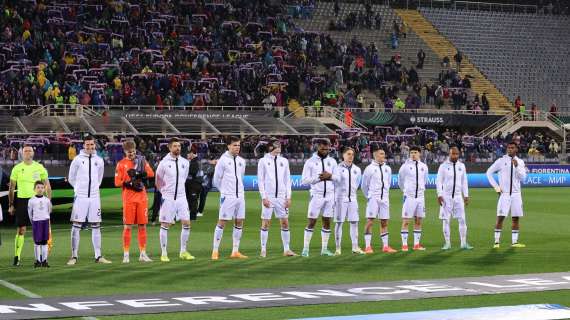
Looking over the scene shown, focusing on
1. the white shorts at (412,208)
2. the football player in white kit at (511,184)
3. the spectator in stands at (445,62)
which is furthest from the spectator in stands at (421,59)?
the white shorts at (412,208)

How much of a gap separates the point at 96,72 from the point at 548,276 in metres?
33.4

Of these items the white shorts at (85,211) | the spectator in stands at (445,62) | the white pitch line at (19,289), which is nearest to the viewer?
the white pitch line at (19,289)

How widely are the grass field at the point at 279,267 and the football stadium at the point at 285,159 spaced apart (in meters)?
0.07

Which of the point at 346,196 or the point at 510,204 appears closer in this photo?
the point at 346,196

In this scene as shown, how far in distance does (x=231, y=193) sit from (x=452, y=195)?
471 cm

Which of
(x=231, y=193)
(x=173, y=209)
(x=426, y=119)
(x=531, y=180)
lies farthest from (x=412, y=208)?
(x=426, y=119)

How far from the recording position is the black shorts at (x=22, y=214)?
54.4 ft

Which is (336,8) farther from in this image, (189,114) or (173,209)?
(173,209)

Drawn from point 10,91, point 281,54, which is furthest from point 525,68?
point 10,91

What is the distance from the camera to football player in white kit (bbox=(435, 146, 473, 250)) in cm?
1938

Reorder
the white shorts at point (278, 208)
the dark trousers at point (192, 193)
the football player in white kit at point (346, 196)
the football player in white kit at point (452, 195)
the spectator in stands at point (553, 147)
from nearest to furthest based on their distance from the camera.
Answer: the white shorts at point (278, 208)
the football player in white kit at point (346, 196)
the football player in white kit at point (452, 195)
the dark trousers at point (192, 193)
the spectator in stands at point (553, 147)

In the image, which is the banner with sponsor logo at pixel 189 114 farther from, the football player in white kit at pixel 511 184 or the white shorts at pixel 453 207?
the white shorts at pixel 453 207

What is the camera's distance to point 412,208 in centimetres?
1914

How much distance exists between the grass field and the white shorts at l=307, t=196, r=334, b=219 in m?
0.79
